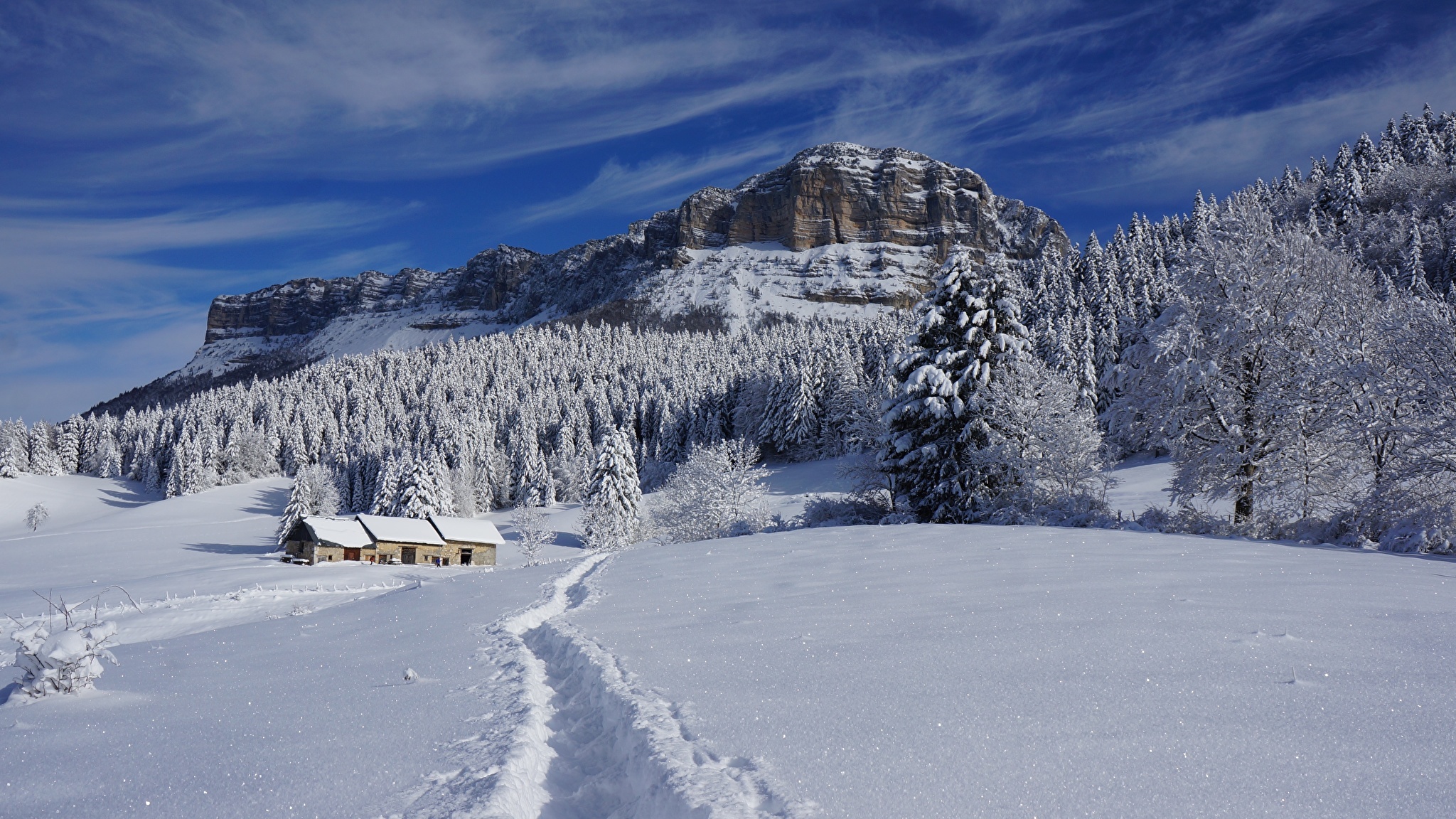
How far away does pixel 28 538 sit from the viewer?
6016cm

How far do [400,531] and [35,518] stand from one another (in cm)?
5641

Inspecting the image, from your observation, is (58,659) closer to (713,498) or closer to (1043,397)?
(1043,397)

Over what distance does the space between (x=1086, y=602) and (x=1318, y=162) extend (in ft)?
531

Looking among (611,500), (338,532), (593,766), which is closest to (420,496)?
(338,532)

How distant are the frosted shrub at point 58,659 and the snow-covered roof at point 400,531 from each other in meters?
48.1

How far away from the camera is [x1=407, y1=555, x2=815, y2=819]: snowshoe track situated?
3.90m

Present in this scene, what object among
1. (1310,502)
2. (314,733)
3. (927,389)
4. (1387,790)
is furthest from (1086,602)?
(927,389)

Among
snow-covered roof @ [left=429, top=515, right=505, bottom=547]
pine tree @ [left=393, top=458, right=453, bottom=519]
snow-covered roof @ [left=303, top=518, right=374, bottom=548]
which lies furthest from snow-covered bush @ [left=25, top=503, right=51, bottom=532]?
snow-covered roof @ [left=429, top=515, right=505, bottom=547]

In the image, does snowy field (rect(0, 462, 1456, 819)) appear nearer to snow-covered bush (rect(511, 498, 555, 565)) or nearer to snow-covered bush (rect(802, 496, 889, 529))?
snow-covered bush (rect(802, 496, 889, 529))

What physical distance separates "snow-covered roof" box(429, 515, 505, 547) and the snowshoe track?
49.6m

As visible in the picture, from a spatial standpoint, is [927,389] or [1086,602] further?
[927,389]

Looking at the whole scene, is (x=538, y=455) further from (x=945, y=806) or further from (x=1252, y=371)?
(x=945, y=806)

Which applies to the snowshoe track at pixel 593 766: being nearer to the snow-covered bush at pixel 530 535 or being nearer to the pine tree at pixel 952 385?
the pine tree at pixel 952 385

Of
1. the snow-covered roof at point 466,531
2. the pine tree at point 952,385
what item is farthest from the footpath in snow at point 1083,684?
the snow-covered roof at point 466,531
